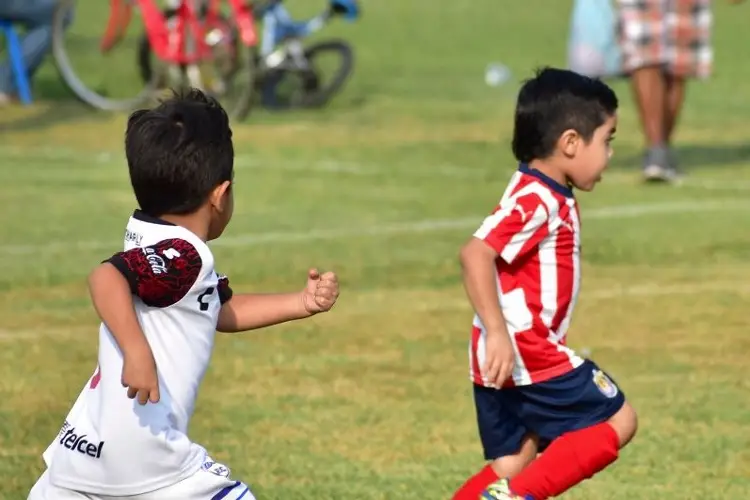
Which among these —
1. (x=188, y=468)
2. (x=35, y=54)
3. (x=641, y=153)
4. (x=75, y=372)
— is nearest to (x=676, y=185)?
(x=641, y=153)

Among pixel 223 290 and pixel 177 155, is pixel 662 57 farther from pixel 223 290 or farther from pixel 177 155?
pixel 177 155

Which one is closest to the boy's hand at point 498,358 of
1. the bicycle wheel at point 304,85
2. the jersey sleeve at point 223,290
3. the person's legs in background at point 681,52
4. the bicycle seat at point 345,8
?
the jersey sleeve at point 223,290

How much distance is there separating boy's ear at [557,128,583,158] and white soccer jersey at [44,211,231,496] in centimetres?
136

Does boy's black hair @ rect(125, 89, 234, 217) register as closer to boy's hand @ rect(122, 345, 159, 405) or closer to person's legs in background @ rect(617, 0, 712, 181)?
boy's hand @ rect(122, 345, 159, 405)

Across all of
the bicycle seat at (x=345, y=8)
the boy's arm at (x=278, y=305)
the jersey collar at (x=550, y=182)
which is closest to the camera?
the boy's arm at (x=278, y=305)

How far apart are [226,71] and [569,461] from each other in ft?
38.4

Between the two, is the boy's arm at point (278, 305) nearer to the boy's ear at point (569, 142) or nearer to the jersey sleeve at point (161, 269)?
the jersey sleeve at point (161, 269)

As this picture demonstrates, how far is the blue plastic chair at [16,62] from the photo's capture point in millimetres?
16875

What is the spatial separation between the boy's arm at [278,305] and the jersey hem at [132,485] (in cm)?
45

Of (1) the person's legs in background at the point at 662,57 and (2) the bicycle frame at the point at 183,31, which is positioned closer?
(1) the person's legs in background at the point at 662,57

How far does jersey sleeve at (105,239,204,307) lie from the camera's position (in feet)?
12.7

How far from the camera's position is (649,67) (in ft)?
41.9

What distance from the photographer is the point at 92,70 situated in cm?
1972

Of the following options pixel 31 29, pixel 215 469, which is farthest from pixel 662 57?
pixel 215 469
